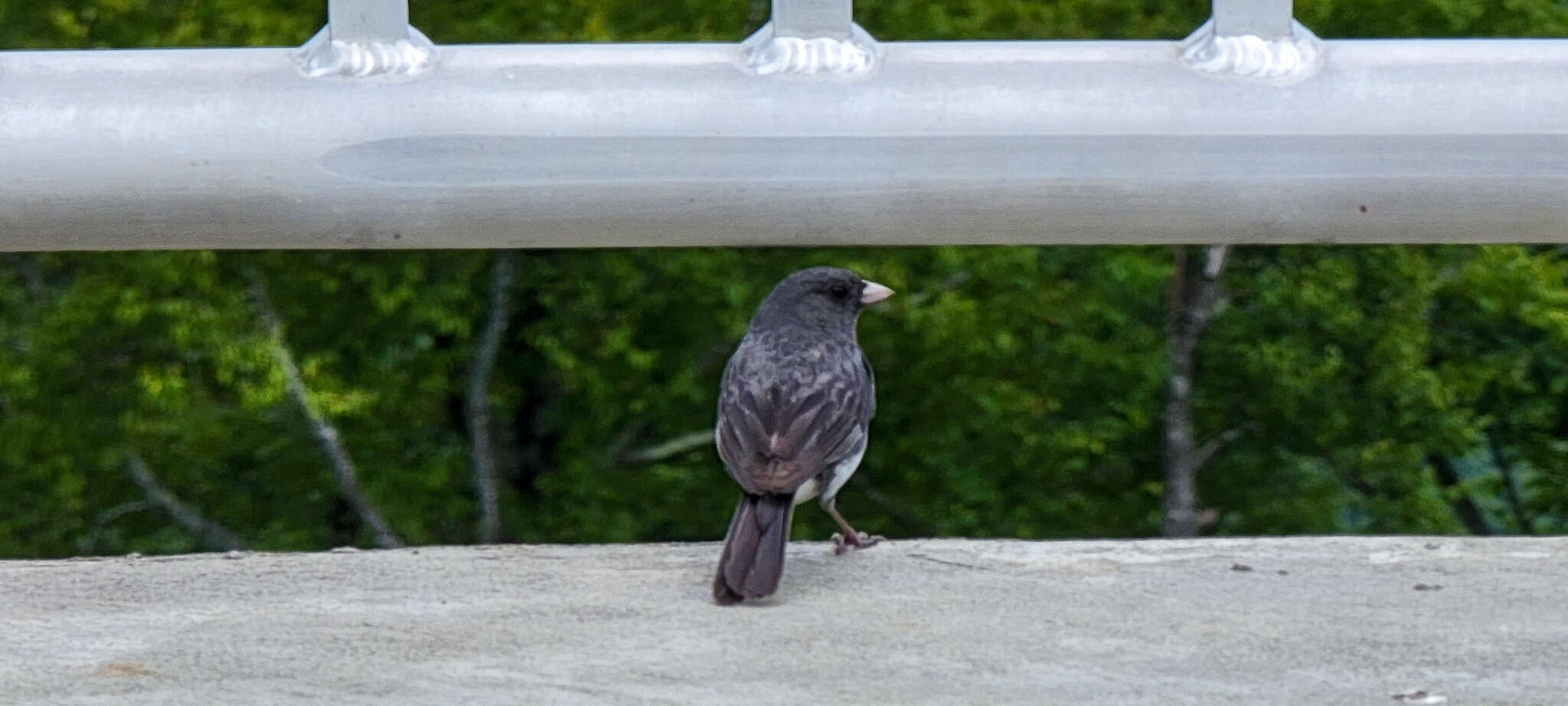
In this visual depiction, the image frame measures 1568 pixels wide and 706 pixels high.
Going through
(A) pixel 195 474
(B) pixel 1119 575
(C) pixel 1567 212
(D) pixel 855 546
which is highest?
(C) pixel 1567 212

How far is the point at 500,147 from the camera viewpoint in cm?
154

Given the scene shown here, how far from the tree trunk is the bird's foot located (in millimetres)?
7442

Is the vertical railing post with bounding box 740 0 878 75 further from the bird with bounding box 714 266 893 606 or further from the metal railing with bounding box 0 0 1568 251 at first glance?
the bird with bounding box 714 266 893 606

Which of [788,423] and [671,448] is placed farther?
[671,448]

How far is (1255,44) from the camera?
62.4 inches

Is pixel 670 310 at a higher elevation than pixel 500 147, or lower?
lower

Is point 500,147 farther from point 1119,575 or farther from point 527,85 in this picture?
point 1119,575

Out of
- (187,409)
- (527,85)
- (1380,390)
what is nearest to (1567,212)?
(527,85)

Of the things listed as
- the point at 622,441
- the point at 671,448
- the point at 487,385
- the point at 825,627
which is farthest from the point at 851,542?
the point at 622,441

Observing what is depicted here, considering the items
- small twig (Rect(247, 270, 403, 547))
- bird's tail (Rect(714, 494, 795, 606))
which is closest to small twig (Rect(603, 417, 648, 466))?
small twig (Rect(247, 270, 403, 547))

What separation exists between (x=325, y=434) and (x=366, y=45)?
1021 centimetres

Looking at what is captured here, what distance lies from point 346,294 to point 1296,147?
11203mm

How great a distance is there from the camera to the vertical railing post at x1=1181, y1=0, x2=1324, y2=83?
1.56 meters

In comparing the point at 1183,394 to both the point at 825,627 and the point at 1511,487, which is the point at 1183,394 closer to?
the point at 1511,487
